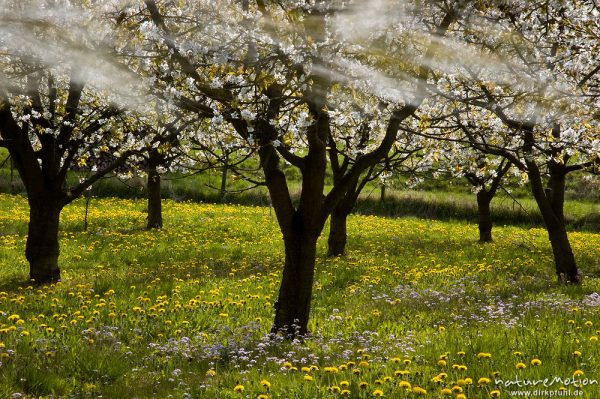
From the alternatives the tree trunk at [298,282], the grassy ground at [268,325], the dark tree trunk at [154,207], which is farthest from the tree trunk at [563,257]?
the dark tree trunk at [154,207]

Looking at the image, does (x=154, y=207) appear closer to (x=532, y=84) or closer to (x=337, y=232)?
(x=337, y=232)

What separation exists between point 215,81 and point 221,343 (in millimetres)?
3206

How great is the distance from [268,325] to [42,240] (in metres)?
6.00

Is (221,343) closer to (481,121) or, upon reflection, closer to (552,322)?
(552,322)

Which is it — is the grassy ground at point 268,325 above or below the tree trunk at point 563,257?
below

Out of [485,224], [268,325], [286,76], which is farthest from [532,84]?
[485,224]

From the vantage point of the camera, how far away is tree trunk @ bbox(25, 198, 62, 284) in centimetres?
1158

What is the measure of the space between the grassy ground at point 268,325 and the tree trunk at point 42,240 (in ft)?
1.99

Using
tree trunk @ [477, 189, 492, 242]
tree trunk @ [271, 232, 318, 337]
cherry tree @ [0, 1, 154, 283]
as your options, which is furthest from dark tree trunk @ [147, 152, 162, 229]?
tree trunk @ [271, 232, 318, 337]

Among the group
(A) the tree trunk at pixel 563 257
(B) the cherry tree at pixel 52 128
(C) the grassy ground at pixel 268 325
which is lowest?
(C) the grassy ground at pixel 268 325

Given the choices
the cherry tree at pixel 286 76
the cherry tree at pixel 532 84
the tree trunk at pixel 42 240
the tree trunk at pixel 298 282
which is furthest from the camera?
the tree trunk at pixel 42 240

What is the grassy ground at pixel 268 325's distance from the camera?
16.8ft

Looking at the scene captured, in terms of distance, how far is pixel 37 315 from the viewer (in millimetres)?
8227

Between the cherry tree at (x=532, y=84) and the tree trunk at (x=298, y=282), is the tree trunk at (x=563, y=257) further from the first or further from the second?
the tree trunk at (x=298, y=282)
